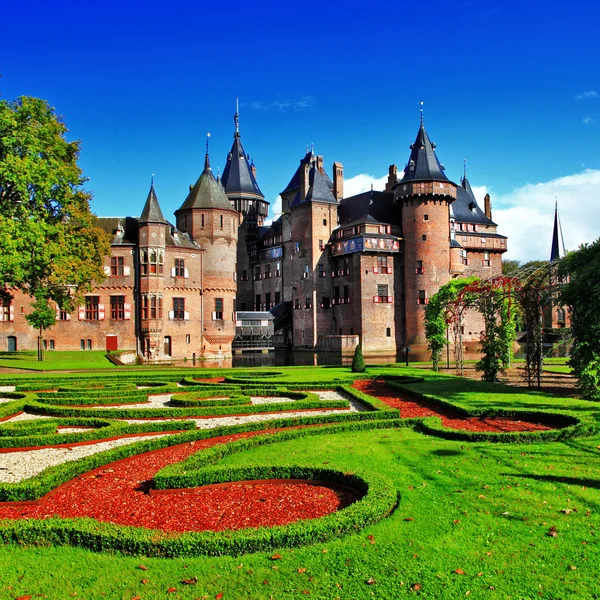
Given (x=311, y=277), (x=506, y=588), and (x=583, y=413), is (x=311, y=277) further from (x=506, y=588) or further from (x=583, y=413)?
(x=506, y=588)

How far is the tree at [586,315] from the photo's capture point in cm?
1572

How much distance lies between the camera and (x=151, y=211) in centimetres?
4319

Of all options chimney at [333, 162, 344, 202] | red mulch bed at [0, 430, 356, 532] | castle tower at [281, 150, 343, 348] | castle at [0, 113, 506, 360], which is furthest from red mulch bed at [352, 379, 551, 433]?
chimney at [333, 162, 344, 202]

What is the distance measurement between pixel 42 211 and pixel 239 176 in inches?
1886

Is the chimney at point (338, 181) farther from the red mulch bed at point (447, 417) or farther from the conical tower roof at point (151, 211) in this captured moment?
the red mulch bed at point (447, 417)

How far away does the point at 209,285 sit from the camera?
1909 inches

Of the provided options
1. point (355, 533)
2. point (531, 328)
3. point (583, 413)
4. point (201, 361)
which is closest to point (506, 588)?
point (355, 533)

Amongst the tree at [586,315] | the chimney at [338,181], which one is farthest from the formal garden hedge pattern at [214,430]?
the chimney at [338,181]

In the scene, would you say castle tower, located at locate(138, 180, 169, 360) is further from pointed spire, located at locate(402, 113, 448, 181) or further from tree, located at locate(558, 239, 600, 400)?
tree, located at locate(558, 239, 600, 400)

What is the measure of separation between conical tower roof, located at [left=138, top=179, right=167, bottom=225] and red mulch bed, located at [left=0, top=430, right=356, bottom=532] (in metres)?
36.0

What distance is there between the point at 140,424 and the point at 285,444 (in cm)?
353

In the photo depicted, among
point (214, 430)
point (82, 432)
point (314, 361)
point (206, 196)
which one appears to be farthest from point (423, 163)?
point (82, 432)

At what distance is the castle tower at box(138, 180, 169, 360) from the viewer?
142 feet

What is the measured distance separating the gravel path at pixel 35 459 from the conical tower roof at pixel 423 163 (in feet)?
163
